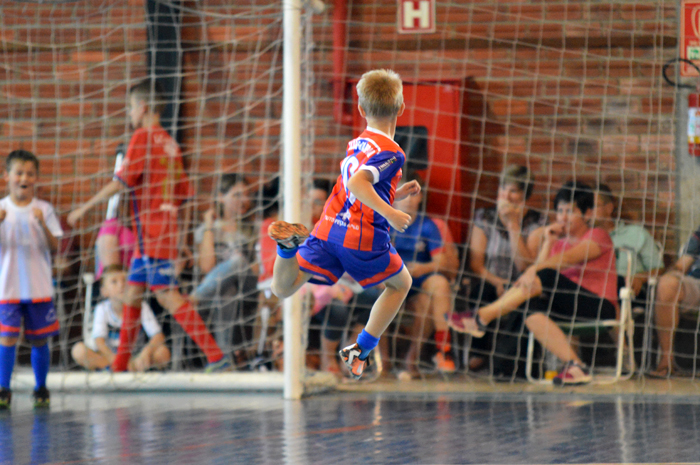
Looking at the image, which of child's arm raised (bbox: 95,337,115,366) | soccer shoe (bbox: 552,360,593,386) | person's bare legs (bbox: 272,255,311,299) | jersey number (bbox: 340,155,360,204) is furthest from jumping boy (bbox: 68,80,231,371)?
jersey number (bbox: 340,155,360,204)

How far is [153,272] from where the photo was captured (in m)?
5.11

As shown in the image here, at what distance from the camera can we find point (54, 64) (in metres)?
6.47

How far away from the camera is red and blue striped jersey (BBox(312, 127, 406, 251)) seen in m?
2.68

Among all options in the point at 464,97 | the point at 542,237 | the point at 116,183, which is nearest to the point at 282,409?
the point at 116,183

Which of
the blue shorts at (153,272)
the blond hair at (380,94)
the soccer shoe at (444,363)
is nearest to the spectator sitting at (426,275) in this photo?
the soccer shoe at (444,363)

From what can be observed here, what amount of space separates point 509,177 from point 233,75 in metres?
2.46

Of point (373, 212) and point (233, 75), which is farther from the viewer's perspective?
point (233, 75)

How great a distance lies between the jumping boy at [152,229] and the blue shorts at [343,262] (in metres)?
2.45

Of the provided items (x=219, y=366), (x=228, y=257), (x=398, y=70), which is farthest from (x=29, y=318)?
(x=398, y=70)

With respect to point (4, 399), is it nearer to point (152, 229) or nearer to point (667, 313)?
point (152, 229)

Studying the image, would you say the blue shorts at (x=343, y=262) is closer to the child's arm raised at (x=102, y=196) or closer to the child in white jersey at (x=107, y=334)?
the child's arm raised at (x=102, y=196)

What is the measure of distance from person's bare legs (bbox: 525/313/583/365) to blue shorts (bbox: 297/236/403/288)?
2285 millimetres

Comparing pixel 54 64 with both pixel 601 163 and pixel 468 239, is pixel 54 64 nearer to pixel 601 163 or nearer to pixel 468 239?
pixel 468 239

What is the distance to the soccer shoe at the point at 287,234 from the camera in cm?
264
